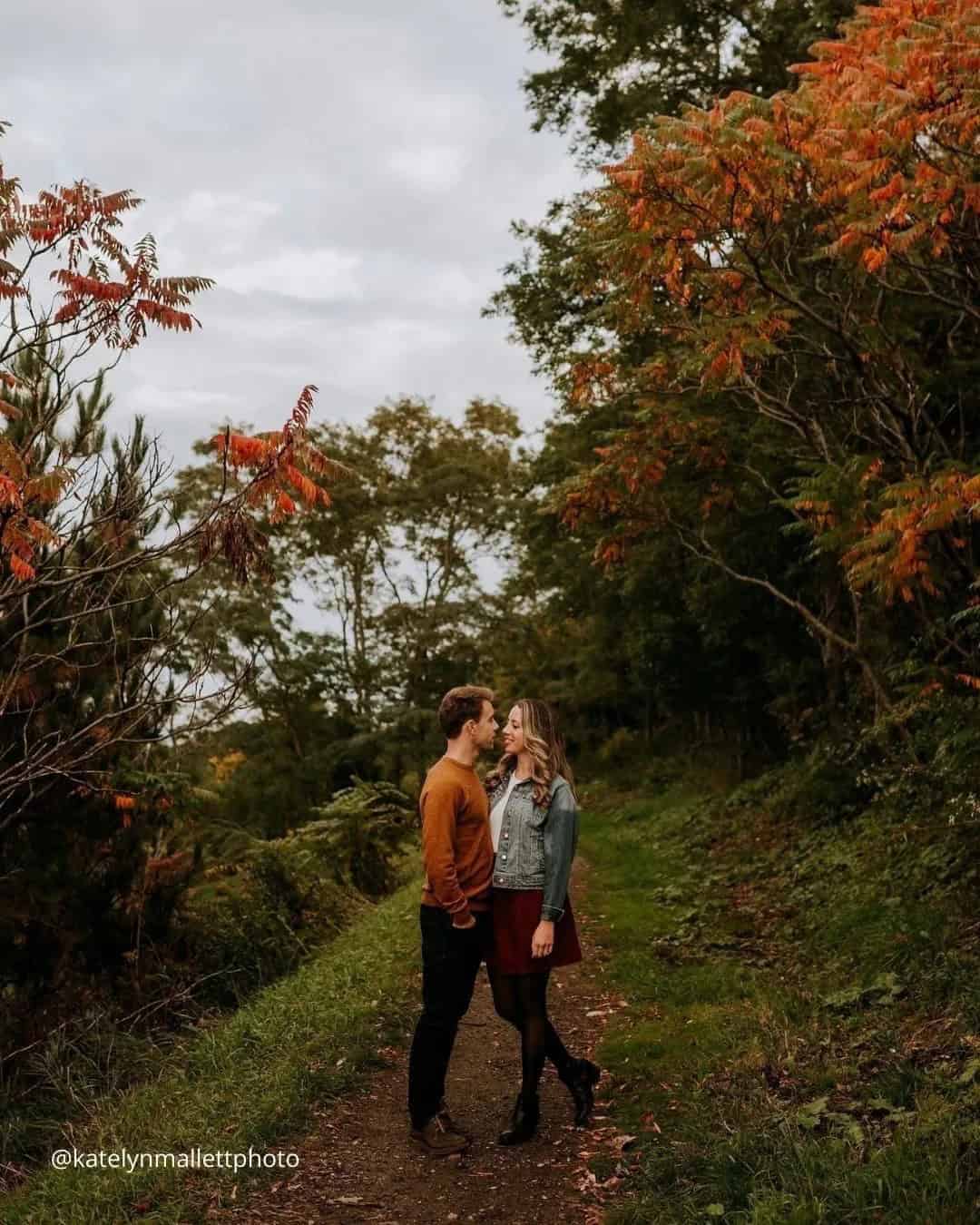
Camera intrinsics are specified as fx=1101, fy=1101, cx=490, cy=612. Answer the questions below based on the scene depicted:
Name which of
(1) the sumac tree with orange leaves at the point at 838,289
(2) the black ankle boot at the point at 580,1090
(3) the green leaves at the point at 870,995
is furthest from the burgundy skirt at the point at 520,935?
→ (1) the sumac tree with orange leaves at the point at 838,289

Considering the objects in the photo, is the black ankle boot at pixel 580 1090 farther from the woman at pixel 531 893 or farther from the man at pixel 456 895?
the man at pixel 456 895

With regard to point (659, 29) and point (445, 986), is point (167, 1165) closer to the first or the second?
point (445, 986)

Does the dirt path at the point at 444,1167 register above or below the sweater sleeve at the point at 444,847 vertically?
below

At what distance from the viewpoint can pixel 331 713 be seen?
28.2 metres

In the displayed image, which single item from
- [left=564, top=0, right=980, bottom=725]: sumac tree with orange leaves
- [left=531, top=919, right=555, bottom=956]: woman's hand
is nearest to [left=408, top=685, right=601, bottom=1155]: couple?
[left=531, top=919, right=555, bottom=956]: woman's hand

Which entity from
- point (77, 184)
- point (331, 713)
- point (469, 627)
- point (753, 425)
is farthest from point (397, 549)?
point (77, 184)

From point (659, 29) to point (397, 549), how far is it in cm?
1680

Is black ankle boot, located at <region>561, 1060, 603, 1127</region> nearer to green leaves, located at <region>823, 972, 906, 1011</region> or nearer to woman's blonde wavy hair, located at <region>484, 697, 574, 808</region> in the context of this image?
woman's blonde wavy hair, located at <region>484, 697, 574, 808</region>

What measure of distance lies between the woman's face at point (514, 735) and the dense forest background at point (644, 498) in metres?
1.48

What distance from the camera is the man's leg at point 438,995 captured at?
5.33m

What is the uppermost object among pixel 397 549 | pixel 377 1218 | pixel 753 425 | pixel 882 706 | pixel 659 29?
pixel 659 29

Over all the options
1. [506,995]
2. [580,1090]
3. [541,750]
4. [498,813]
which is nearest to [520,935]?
[506,995]

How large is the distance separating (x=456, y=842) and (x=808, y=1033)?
2.54 meters

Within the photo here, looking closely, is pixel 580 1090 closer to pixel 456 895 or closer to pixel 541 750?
pixel 456 895
